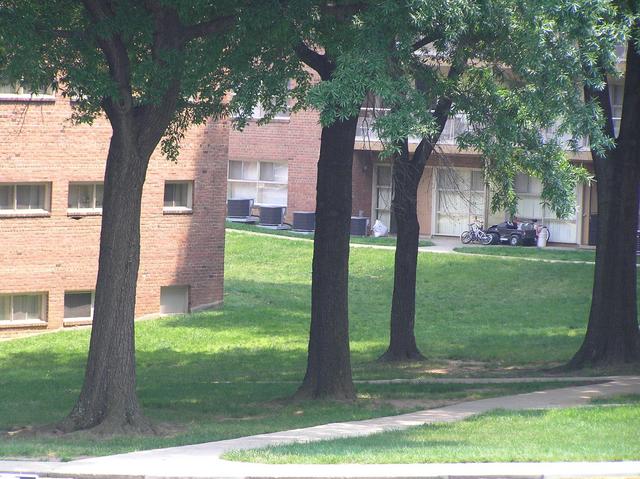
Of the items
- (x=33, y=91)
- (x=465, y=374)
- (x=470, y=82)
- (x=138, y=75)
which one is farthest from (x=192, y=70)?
(x=465, y=374)

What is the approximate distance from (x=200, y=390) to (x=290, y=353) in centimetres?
572

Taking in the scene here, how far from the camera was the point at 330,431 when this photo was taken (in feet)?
42.2

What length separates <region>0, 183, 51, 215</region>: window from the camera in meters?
25.2

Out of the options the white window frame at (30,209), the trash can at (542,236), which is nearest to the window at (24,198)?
the white window frame at (30,209)

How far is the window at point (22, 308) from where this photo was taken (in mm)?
25578

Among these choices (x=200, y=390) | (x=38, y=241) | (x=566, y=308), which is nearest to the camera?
(x=200, y=390)

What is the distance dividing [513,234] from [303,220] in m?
8.43

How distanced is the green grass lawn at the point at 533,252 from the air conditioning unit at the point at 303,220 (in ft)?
24.0

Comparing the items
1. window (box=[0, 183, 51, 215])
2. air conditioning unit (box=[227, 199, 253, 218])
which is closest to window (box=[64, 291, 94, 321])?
window (box=[0, 183, 51, 215])

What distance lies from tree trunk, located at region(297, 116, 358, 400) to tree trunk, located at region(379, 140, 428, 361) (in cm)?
456

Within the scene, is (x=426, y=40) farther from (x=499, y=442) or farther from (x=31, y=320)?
(x=31, y=320)

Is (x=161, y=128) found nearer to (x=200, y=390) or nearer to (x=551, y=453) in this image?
(x=200, y=390)

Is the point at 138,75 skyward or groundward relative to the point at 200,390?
skyward

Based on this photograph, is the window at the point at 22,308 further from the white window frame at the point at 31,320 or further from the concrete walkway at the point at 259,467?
the concrete walkway at the point at 259,467
